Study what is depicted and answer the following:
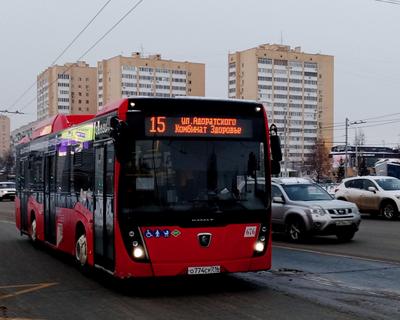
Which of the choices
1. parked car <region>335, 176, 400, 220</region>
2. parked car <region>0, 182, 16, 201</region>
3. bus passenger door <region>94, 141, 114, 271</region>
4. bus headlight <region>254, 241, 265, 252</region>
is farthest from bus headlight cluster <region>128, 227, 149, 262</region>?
parked car <region>0, 182, 16, 201</region>

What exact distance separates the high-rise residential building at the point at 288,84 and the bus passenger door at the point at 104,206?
6440 cm

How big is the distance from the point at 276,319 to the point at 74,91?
47.8 meters

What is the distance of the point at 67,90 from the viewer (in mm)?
51062

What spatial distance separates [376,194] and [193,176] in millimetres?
A: 16851

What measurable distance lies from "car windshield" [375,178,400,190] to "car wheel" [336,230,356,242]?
8.34m

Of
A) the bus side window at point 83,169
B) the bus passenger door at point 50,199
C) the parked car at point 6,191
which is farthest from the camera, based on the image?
the parked car at point 6,191

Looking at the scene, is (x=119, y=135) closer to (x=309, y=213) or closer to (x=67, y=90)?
(x=309, y=213)

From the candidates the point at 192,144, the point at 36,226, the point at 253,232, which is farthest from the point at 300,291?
the point at 36,226

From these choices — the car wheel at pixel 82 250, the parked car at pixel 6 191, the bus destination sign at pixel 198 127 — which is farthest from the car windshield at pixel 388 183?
the parked car at pixel 6 191

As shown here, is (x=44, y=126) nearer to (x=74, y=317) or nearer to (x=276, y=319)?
(x=74, y=317)

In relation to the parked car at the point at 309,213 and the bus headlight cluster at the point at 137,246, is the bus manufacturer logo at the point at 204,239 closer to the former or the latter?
the bus headlight cluster at the point at 137,246

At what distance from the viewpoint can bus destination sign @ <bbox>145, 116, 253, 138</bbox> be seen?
28.6ft

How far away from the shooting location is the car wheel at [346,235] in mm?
16144

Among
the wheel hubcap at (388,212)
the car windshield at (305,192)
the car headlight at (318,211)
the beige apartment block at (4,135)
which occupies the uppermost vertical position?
the beige apartment block at (4,135)
